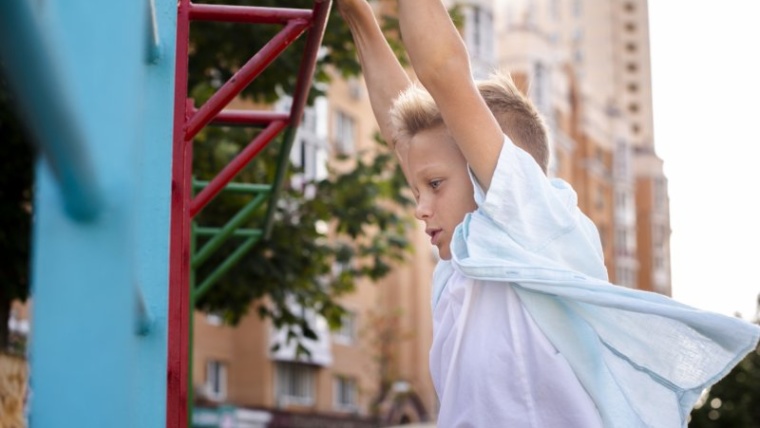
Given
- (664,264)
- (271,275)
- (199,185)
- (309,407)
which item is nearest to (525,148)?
(199,185)

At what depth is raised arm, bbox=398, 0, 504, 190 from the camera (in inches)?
75.8

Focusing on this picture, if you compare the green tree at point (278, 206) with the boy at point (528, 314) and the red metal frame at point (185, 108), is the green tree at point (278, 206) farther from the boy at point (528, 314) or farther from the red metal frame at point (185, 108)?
the boy at point (528, 314)

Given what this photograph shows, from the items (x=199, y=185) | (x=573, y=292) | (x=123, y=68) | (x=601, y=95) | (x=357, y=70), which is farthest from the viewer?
(x=601, y=95)

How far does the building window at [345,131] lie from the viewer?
27.1 metres

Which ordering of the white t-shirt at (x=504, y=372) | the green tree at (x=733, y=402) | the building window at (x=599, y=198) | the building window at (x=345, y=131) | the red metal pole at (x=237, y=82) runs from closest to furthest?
the white t-shirt at (x=504, y=372) → the red metal pole at (x=237, y=82) → the green tree at (x=733, y=402) → the building window at (x=345, y=131) → the building window at (x=599, y=198)

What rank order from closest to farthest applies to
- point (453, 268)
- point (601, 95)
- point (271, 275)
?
point (453, 268) → point (271, 275) → point (601, 95)

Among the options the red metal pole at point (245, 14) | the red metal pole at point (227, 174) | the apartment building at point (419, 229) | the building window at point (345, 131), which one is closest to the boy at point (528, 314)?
the red metal pole at point (245, 14)

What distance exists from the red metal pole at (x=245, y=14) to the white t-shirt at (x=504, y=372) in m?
0.73

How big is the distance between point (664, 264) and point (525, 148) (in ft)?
177

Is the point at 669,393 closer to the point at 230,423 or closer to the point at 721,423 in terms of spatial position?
the point at 721,423

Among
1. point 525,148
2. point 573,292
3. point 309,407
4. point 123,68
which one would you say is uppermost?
point 525,148

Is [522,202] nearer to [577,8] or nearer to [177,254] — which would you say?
[177,254]

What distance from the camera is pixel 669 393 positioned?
198cm

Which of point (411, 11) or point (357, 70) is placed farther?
point (357, 70)
